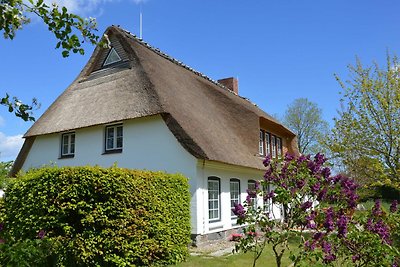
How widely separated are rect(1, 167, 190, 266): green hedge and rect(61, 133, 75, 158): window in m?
6.56

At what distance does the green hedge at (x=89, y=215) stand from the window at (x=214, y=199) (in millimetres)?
4078

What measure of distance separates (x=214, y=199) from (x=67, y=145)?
23.1ft

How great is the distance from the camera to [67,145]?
1523 cm

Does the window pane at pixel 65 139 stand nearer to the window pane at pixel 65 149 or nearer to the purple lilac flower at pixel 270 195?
the window pane at pixel 65 149

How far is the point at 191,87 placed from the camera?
16.2m

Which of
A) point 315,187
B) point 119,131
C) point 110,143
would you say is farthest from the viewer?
point 110,143

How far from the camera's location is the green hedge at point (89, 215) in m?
7.48

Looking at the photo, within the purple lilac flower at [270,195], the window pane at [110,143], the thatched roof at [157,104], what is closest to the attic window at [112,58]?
the thatched roof at [157,104]

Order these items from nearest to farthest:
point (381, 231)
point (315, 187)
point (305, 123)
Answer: point (381, 231) → point (315, 187) → point (305, 123)

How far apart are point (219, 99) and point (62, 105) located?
7.35 meters

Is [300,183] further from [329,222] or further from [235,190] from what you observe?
[235,190]

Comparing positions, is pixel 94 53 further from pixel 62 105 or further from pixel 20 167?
pixel 20 167

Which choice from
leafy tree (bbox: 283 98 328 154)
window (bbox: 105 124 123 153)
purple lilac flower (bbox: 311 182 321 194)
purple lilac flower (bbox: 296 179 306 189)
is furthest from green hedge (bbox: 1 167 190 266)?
leafy tree (bbox: 283 98 328 154)

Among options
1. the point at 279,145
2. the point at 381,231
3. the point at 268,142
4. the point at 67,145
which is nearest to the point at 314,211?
the point at 381,231
